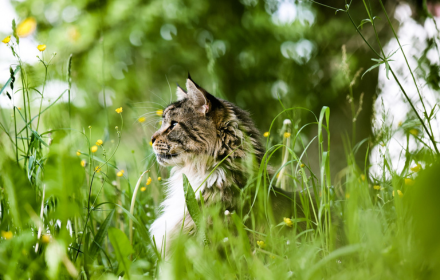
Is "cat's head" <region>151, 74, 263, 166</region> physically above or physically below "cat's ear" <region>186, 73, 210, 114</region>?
below

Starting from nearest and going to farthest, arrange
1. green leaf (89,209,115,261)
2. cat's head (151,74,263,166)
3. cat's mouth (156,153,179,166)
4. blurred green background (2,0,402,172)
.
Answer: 1. green leaf (89,209,115,261)
2. cat's head (151,74,263,166)
3. cat's mouth (156,153,179,166)
4. blurred green background (2,0,402,172)

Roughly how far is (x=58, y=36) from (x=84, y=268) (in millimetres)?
4781

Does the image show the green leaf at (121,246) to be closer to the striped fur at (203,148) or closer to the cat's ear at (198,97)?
the striped fur at (203,148)

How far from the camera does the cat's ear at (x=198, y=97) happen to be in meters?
2.34

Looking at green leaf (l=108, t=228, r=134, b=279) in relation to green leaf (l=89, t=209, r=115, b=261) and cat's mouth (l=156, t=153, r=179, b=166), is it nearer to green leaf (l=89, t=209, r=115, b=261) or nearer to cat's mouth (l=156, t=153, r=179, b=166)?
green leaf (l=89, t=209, r=115, b=261)

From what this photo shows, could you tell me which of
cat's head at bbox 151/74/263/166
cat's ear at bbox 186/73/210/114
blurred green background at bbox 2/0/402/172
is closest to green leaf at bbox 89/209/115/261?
cat's head at bbox 151/74/263/166

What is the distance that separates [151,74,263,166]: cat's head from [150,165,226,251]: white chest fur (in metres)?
0.11

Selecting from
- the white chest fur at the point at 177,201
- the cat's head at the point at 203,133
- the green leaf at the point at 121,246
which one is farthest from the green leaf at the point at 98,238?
the cat's head at the point at 203,133

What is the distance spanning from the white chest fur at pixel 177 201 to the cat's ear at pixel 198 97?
0.44m

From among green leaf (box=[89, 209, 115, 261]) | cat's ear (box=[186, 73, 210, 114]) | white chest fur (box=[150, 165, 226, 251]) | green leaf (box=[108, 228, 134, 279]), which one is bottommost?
green leaf (box=[108, 228, 134, 279])

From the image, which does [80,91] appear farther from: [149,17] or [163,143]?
[163,143]

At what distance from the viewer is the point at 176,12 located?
5.42m

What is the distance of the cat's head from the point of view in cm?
231

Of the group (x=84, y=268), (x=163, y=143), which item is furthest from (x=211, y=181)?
(x=84, y=268)
